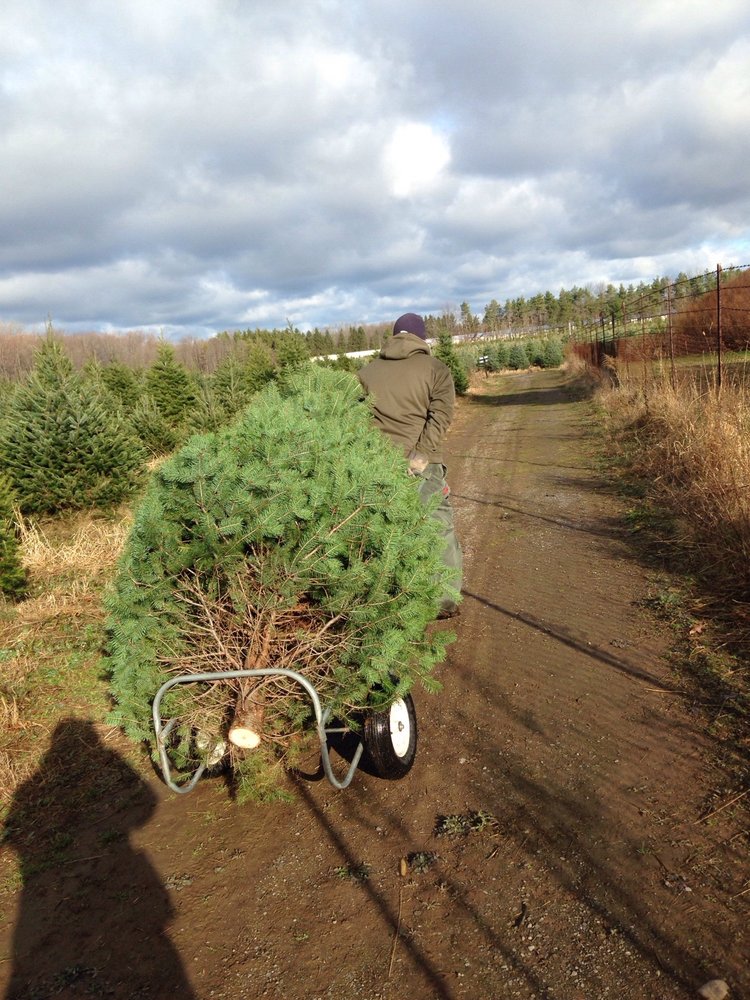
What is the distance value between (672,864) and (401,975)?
116 centimetres

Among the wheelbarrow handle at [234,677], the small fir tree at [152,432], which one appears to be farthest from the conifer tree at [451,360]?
the wheelbarrow handle at [234,677]

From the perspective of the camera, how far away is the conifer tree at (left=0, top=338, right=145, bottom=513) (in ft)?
23.8

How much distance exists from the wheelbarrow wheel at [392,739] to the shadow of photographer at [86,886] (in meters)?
1.10

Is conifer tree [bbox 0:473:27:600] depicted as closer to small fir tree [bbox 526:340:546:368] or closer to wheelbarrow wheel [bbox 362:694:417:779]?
wheelbarrow wheel [bbox 362:694:417:779]

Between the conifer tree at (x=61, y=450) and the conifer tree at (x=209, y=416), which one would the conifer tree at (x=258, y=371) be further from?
the conifer tree at (x=61, y=450)

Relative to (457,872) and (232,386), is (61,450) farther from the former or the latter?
(232,386)

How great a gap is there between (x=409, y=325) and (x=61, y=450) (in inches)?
187

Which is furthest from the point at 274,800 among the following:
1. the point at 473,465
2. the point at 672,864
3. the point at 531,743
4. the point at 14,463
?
the point at 473,465

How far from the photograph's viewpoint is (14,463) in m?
7.16

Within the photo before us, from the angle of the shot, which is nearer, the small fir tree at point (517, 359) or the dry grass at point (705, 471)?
the dry grass at point (705, 471)

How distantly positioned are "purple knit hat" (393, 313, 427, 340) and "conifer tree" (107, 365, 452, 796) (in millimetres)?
2190

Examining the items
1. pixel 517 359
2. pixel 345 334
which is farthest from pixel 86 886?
pixel 345 334

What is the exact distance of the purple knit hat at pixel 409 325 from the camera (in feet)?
16.4

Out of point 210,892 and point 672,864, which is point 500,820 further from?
point 210,892
